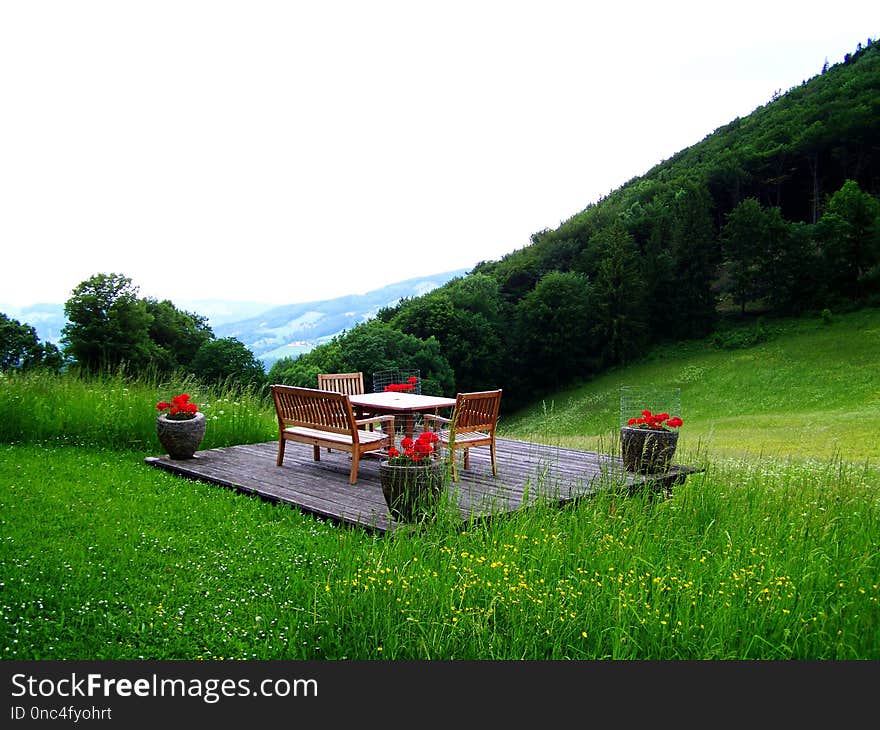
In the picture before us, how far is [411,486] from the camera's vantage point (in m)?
5.07

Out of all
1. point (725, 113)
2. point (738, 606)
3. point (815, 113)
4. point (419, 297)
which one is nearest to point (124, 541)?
point (738, 606)

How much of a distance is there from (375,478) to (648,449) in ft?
9.11

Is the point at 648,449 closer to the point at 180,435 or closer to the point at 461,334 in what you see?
the point at 180,435

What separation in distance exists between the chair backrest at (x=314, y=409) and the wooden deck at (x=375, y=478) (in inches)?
20.7

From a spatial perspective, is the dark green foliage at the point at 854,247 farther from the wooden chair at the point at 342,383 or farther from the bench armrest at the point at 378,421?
the bench armrest at the point at 378,421

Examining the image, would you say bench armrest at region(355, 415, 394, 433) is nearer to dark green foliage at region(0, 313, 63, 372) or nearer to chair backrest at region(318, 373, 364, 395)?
chair backrest at region(318, 373, 364, 395)

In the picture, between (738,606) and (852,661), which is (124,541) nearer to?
(738,606)

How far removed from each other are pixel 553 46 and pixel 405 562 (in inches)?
300

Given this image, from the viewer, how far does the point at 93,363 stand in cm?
2653

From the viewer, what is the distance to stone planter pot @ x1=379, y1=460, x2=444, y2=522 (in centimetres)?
505

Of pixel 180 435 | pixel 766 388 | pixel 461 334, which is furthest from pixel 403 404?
pixel 461 334

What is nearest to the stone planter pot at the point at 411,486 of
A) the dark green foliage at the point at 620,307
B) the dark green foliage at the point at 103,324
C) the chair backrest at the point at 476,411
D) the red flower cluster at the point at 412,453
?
the red flower cluster at the point at 412,453

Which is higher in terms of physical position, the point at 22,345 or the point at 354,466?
the point at 22,345

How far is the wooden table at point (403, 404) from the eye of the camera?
7486 mm
